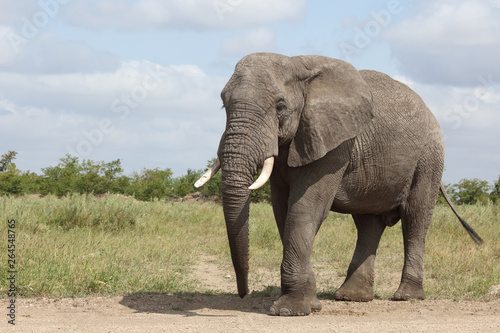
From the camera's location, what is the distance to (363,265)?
320 inches

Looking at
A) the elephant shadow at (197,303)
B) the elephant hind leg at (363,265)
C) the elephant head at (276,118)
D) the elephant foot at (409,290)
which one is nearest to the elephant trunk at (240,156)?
the elephant head at (276,118)

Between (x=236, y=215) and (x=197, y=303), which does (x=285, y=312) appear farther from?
(x=197, y=303)

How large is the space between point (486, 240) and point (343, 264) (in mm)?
3603

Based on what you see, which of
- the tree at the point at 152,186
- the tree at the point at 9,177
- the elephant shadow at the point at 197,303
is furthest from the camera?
the tree at the point at 152,186

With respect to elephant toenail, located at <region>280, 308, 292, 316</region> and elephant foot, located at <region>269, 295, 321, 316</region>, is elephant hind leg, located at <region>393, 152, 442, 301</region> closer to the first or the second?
elephant foot, located at <region>269, 295, 321, 316</region>

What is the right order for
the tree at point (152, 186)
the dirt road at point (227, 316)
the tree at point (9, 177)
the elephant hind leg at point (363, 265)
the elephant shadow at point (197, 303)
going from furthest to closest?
the tree at point (152, 186) → the tree at point (9, 177) → the elephant hind leg at point (363, 265) → the elephant shadow at point (197, 303) → the dirt road at point (227, 316)

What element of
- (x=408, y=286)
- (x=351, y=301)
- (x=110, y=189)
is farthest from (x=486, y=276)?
(x=110, y=189)

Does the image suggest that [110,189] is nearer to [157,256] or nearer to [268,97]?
[157,256]

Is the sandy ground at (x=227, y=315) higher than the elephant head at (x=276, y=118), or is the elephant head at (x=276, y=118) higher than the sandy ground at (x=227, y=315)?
the elephant head at (x=276, y=118)

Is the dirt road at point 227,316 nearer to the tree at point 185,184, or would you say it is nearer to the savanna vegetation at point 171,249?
the savanna vegetation at point 171,249

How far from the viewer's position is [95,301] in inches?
285

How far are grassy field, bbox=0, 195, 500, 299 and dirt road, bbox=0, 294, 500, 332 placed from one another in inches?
21.0

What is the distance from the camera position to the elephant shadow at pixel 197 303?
688 cm

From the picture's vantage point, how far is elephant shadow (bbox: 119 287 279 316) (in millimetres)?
6879
